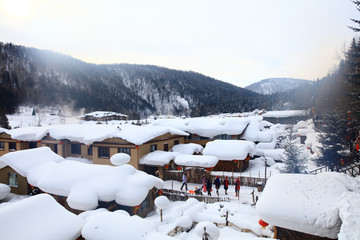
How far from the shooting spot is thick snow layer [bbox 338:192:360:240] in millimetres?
4517

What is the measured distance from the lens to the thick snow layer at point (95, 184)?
12.5 m

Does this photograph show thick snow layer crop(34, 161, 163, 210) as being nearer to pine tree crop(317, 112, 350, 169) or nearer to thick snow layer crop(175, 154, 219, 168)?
thick snow layer crop(175, 154, 219, 168)

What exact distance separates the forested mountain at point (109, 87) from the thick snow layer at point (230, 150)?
74.4 metres

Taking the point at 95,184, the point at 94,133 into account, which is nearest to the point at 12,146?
the point at 94,133

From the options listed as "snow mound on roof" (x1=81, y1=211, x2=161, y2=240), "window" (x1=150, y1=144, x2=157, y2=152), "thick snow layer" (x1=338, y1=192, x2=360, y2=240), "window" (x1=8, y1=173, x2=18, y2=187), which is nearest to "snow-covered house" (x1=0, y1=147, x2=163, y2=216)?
"window" (x1=8, y1=173, x2=18, y2=187)

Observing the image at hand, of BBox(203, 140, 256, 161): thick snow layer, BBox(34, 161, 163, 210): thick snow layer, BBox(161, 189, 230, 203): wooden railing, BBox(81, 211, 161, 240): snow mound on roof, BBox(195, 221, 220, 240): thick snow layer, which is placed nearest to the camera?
BBox(81, 211, 161, 240): snow mound on roof

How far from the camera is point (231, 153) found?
21453mm

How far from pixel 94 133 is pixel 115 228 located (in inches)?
705

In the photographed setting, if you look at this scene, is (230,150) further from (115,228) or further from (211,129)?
(115,228)

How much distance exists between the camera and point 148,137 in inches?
867

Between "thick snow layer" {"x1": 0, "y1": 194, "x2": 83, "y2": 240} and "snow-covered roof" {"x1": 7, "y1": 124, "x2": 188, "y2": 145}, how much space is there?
1337cm

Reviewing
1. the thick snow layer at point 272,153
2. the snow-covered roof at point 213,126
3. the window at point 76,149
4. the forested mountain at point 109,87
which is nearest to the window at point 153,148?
the snow-covered roof at point 213,126

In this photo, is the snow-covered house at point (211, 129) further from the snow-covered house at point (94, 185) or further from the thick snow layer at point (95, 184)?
the thick snow layer at point (95, 184)

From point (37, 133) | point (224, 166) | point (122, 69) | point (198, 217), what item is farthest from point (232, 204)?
point (122, 69)
